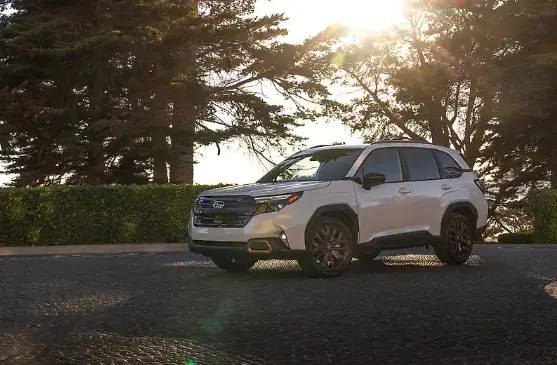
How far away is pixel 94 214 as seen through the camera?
66.2 ft

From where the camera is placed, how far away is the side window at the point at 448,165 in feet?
41.5

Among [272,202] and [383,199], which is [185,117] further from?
[272,202]

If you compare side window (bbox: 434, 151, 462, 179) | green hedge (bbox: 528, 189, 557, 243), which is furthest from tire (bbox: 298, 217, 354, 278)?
green hedge (bbox: 528, 189, 557, 243)

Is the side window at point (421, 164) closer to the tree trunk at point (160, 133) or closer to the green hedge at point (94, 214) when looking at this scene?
the green hedge at point (94, 214)

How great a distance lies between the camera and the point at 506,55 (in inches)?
1341

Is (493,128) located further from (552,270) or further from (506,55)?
(552,270)

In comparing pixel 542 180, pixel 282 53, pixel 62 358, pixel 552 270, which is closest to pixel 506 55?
pixel 542 180

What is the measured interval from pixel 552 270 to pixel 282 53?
19.6 metres

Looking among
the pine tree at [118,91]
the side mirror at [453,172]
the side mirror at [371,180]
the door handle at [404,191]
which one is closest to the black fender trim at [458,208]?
the side mirror at [453,172]

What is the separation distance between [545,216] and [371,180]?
11.5 metres

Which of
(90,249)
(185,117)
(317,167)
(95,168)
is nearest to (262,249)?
(317,167)

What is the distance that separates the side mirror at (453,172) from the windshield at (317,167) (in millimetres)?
1823

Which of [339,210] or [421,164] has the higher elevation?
[421,164]

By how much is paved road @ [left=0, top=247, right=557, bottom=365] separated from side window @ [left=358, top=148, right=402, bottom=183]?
1.50 metres
